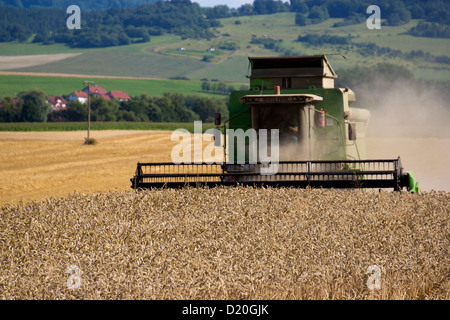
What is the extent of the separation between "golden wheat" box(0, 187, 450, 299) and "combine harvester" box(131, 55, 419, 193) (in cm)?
107

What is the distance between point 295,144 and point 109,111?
7436 cm

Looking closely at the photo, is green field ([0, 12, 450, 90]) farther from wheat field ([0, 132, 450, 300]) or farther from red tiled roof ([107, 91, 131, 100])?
wheat field ([0, 132, 450, 300])

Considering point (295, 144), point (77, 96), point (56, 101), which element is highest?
point (295, 144)

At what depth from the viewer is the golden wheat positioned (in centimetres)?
510

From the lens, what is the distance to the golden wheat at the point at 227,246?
510 centimetres

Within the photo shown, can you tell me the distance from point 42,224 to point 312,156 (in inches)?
227

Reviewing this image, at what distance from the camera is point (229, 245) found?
6395 mm

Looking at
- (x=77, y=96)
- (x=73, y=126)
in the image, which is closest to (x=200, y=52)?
(x=77, y=96)

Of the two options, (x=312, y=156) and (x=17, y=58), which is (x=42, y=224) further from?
(x=17, y=58)

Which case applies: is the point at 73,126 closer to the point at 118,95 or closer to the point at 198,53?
the point at 118,95

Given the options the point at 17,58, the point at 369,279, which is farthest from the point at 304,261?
the point at 17,58

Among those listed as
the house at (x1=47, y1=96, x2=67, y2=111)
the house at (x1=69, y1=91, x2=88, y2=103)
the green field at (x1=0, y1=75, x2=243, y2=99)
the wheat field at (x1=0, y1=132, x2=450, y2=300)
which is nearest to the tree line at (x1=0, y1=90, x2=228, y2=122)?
the house at (x1=47, y1=96, x2=67, y2=111)

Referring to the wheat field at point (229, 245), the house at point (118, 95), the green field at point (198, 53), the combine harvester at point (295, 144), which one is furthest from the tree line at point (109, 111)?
the wheat field at point (229, 245)

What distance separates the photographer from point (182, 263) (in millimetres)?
5766
